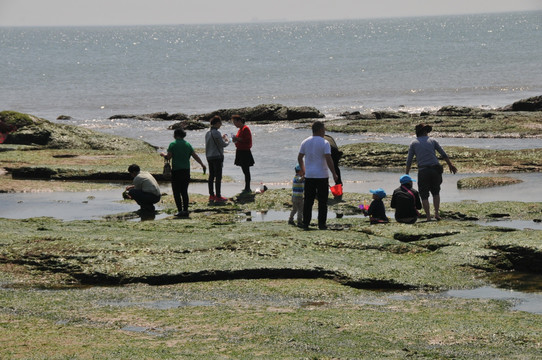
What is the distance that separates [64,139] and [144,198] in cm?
1332

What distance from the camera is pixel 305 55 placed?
12356cm

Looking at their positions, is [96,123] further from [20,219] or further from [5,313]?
[5,313]

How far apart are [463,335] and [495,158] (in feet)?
55.7

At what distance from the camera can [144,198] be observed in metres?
17.1

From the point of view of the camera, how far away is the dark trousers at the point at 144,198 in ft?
56.0

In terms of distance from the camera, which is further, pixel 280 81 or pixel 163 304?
pixel 280 81

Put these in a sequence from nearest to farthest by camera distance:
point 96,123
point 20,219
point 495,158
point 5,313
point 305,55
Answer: point 5,313
point 20,219
point 495,158
point 96,123
point 305,55

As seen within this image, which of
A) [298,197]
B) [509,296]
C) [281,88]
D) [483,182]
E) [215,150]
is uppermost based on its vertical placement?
[281,88]

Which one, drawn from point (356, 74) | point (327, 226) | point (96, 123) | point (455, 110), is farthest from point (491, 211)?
point (356, 74)

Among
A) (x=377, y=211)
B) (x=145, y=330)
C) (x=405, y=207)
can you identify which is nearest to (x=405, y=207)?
(x=405, y=207)

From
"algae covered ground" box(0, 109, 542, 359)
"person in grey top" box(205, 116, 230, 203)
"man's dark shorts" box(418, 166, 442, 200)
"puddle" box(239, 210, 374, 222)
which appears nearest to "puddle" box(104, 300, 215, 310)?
"algae covered ground" box(0, 109, 542, 359)

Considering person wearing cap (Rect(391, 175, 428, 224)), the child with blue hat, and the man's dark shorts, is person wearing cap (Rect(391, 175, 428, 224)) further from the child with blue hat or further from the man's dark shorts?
the man's dark shorts

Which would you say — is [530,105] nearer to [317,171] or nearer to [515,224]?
[515,224]

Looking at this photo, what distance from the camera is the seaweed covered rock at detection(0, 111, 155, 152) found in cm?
2920
